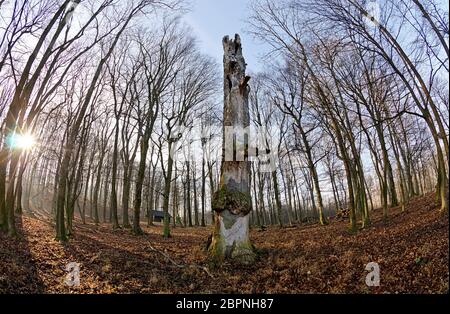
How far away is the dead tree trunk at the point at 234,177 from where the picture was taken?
234 inches

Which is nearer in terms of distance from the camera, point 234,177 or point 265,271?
point 265,271

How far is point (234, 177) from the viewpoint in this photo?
20.3 feet

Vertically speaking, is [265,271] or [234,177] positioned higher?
[234,177]

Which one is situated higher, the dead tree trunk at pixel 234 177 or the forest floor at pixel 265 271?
the dead tree trunk at pixel 234 177

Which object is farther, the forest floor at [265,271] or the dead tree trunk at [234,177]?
the dead tree trunk at [234,177]

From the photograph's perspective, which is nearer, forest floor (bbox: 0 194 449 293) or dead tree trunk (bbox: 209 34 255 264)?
forest floor (bbox: 0 194 449 293)

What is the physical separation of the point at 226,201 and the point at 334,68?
8.06 m

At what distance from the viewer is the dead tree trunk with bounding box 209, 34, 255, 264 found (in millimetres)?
5941

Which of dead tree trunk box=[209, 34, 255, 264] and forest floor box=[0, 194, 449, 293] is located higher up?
dead tree trunk box=[209, 34, 255, 264]
